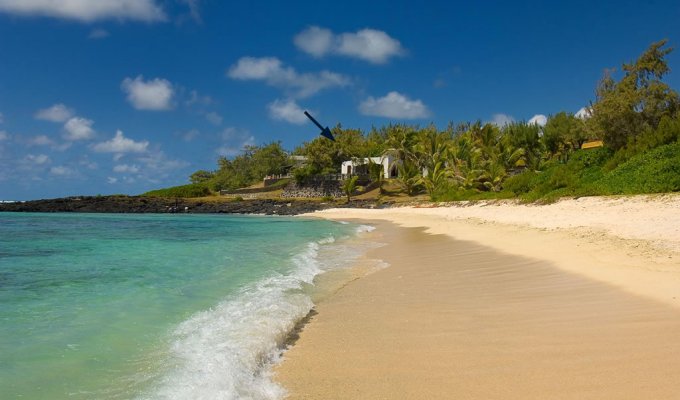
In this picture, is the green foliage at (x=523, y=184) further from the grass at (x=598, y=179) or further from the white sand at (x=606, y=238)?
the white sand at (x=606, y=238)

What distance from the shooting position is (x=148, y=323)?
6.05 m

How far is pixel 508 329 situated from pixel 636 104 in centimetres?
3237

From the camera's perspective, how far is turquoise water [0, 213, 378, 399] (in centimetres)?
391

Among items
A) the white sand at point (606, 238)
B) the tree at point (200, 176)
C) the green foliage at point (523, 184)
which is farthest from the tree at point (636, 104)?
the tree at point (200, 176)

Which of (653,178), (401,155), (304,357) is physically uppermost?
(401,155)

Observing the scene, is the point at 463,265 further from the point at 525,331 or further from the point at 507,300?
the point at 525,331

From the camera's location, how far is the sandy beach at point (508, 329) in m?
3.47

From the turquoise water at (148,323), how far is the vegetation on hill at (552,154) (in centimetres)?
1529

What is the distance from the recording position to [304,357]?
454 cm

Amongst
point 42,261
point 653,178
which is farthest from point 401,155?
point 42,261

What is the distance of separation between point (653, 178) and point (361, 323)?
16.0 meters

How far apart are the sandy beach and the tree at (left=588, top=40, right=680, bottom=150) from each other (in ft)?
75.0

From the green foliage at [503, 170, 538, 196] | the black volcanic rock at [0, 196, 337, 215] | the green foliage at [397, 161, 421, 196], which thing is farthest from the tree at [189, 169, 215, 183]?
the green foliage at [503, 170, 538, 196]

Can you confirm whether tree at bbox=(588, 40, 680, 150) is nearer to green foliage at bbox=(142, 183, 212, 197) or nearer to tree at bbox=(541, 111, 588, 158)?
tree at bbox=(541, 111, 588, 158)
